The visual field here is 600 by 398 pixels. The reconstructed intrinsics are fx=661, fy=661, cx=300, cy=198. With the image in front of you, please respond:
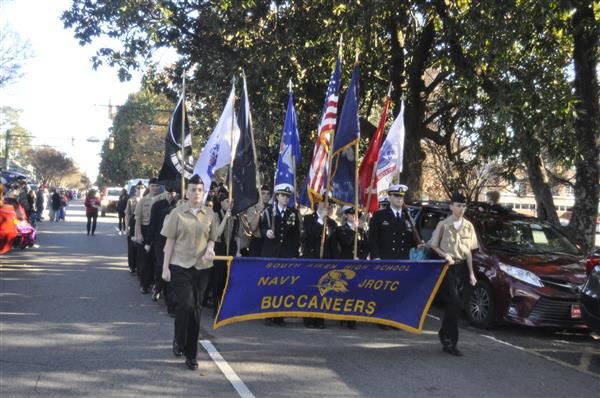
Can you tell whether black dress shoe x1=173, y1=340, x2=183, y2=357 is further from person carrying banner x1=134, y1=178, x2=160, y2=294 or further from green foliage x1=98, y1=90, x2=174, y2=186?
green foliage x1=98, y1=90, x2=174, y2=186

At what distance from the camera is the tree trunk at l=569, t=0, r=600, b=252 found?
11508 millimetres

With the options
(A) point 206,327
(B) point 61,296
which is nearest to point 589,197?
(A) point 206,327

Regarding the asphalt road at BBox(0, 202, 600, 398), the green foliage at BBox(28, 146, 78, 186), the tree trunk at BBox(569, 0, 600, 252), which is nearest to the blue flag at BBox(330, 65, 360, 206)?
the asphalt road at BBox(0, 202, 600, 398)

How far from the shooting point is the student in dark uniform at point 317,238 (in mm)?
8992

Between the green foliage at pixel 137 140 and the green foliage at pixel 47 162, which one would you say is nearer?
the green foliage at pixel 137 140

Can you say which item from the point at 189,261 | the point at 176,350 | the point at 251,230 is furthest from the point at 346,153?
the point at 176,350

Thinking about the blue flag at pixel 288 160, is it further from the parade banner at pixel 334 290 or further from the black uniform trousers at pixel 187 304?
the black uniform trousers at pixel 187 304

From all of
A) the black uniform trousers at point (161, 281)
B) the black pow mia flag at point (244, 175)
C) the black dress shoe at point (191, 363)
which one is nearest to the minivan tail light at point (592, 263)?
the black pow mia flag at point (244, 175)

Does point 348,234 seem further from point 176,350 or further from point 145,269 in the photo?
point 145,269

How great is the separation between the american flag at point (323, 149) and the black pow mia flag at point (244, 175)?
3.01ft

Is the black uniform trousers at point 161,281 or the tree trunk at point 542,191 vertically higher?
the tree trunk at point 542,191

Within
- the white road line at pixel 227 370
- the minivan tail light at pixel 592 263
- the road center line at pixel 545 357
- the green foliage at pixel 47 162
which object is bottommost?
the white road line at pixel 227 370

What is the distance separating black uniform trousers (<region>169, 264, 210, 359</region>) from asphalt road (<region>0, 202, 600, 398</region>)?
265 millimetres

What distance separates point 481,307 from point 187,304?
4.65m
